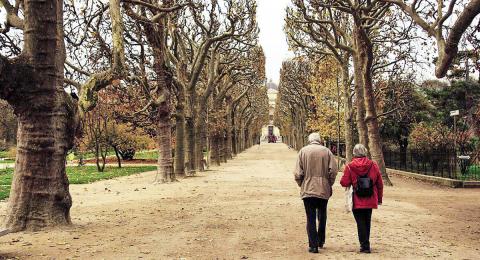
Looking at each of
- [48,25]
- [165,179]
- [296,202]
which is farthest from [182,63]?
[48,25]

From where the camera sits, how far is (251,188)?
18484 millimetres

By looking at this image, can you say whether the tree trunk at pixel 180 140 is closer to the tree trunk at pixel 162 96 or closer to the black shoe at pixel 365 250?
the tree trunk at pixel 162 96

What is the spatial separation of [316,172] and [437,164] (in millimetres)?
18824

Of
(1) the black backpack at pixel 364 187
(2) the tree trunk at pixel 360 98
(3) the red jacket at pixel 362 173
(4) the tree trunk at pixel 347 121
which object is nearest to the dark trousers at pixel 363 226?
(3) the red jacket at pixel 362 173

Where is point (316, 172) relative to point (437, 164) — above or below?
above

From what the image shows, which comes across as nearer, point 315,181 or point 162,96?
point 315,181

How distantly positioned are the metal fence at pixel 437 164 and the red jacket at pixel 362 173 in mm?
14782

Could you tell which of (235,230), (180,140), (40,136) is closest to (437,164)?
(180,140)

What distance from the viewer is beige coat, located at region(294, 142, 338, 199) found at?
7.30 meters

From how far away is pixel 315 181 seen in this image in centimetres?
732

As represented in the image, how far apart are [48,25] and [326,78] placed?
29.6 m

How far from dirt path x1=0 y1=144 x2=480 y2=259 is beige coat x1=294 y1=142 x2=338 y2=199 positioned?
866mm

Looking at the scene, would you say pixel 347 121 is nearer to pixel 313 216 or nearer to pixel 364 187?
pixel 364 187

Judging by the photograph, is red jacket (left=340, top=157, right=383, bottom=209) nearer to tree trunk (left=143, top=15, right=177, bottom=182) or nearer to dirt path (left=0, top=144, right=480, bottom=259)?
dirt path (left=0, top=144, right=480, bottom=259)
